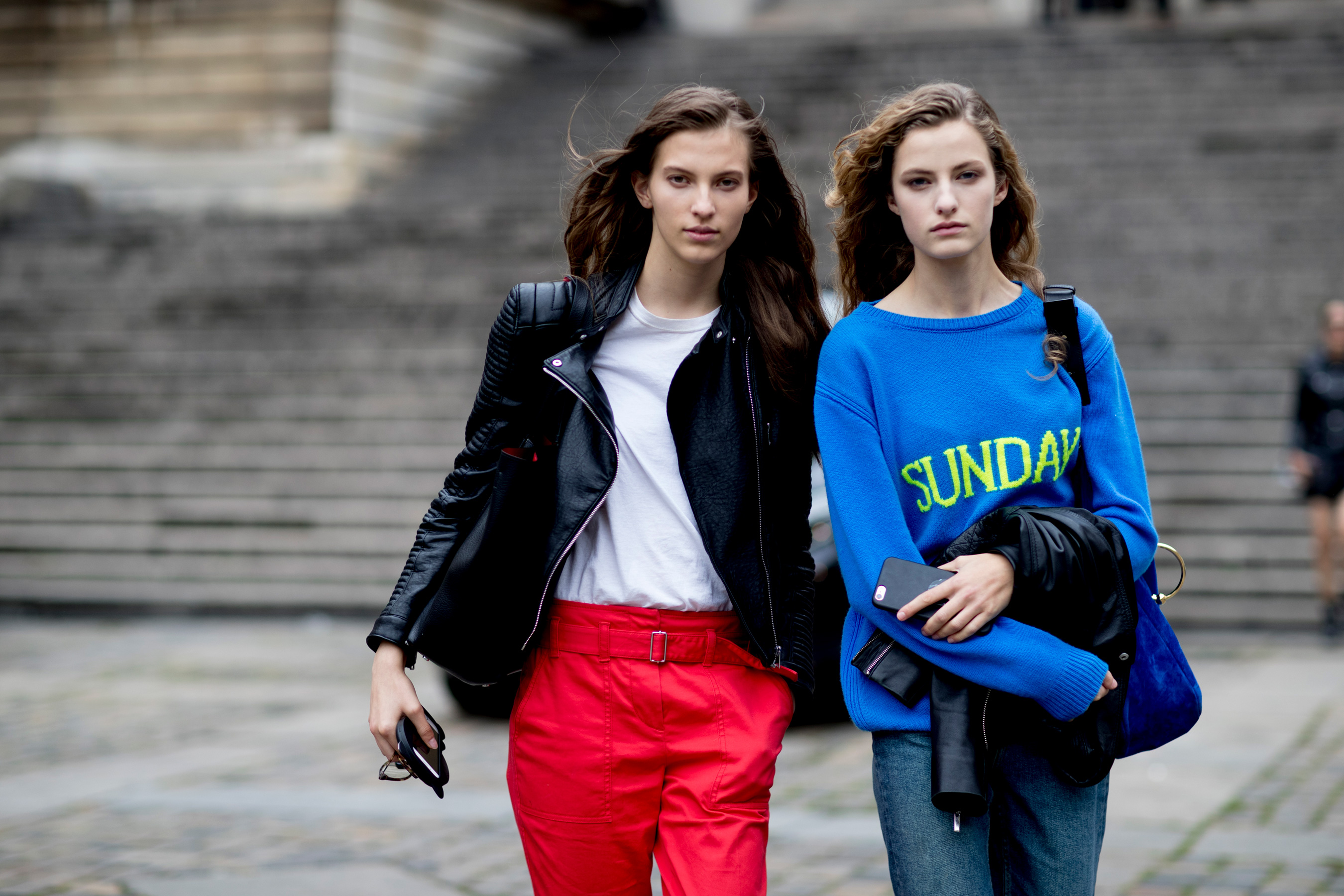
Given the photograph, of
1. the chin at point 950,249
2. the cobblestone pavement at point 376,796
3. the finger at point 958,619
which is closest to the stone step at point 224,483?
the cobblestone pavement at point 376,796

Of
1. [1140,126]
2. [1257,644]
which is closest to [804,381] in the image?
[1257,644]

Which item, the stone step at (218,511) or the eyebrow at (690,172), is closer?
the eyebrow at (690,172)

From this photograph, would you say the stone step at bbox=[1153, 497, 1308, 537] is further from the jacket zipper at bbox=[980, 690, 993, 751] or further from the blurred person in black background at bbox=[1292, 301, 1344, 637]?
the jacket zipper at bbox=[980, 690, 993, 751]

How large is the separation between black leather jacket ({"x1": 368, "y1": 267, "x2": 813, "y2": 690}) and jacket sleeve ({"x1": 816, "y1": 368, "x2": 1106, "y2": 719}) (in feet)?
0.71

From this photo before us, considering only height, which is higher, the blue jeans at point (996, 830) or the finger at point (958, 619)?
the finger at point (958, 619)

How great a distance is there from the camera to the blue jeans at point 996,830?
7.66 feet

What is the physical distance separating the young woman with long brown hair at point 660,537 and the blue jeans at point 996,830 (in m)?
0.30

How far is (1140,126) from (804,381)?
1632 centimetres

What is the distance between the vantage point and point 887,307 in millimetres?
2488

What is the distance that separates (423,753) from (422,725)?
0.16 feet

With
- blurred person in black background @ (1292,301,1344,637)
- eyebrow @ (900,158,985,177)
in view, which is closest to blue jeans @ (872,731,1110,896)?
eyebrow @ (900,158,985,177)

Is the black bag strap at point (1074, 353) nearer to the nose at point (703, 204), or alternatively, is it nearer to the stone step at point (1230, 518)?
the nose at point (703, 204)

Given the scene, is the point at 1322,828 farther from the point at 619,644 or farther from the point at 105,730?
the point at 105,730

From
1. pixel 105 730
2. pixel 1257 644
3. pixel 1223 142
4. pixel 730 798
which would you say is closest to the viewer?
pixel 730 798
